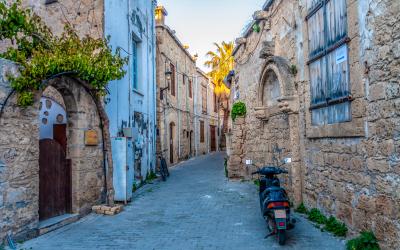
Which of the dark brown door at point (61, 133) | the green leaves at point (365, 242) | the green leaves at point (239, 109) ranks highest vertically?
the green leaves at point (239, 109)

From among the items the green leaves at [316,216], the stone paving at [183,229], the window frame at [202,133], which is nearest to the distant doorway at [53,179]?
the stone paving at [183,229]

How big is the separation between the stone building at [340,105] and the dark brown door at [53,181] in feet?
14.9

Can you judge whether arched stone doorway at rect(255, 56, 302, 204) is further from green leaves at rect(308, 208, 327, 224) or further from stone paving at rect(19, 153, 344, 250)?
stone paving at rect(19, 153, 344, 250)

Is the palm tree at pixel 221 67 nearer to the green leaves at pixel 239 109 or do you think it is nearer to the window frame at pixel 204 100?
the window frame at pixel 204 100

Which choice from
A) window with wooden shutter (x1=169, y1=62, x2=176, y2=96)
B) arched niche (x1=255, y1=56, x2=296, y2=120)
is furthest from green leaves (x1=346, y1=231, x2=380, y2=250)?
window with wooden shutter (x1=169, y1=62, x2=176, y2=96)

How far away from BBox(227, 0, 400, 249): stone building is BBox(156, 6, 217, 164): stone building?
7.61 m

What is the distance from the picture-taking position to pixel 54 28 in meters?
8.35

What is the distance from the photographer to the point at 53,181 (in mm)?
6203

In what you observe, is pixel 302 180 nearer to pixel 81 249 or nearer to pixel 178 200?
pixel 178 200

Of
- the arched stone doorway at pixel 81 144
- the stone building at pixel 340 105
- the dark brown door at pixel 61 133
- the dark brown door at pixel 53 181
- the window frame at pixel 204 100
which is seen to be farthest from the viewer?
the window frame at pixel 204 100

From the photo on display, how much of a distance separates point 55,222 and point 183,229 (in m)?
2.24

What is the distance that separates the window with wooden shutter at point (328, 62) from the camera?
4.72m

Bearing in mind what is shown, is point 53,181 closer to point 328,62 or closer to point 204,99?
point 328,62

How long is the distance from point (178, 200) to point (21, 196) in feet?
13.1
